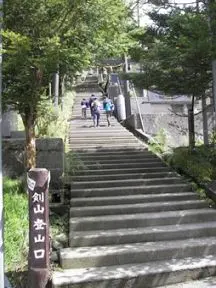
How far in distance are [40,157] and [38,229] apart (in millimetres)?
→ 3436

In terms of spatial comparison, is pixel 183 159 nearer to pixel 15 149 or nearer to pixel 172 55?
pixel 172 55

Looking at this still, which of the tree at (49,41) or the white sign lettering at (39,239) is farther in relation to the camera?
the tree at (49,41)

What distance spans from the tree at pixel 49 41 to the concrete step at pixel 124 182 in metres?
1.77

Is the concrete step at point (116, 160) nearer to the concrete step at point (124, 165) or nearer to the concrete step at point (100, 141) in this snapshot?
the concrete step at point (124, 165)

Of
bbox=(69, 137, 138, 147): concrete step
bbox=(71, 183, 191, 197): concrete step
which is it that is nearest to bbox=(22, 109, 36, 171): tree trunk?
bbox=(71, 183, 191, 197): concrete step

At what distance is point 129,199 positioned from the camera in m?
8.80

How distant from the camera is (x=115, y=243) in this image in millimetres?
7266

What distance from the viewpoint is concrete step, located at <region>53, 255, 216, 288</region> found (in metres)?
5.97

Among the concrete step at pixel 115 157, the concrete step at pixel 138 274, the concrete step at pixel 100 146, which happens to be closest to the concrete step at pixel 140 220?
the concrete step at pixel 138 274

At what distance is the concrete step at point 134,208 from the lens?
8.23m

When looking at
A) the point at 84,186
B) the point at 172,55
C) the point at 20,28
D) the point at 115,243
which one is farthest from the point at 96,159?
the point at 20,28

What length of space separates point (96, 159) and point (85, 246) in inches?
184

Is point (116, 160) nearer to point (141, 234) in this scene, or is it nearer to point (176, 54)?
point (176, 54)

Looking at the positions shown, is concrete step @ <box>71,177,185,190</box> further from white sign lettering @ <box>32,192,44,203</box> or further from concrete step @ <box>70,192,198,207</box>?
white sign lettering @ <box>32,192,44,203</box>
